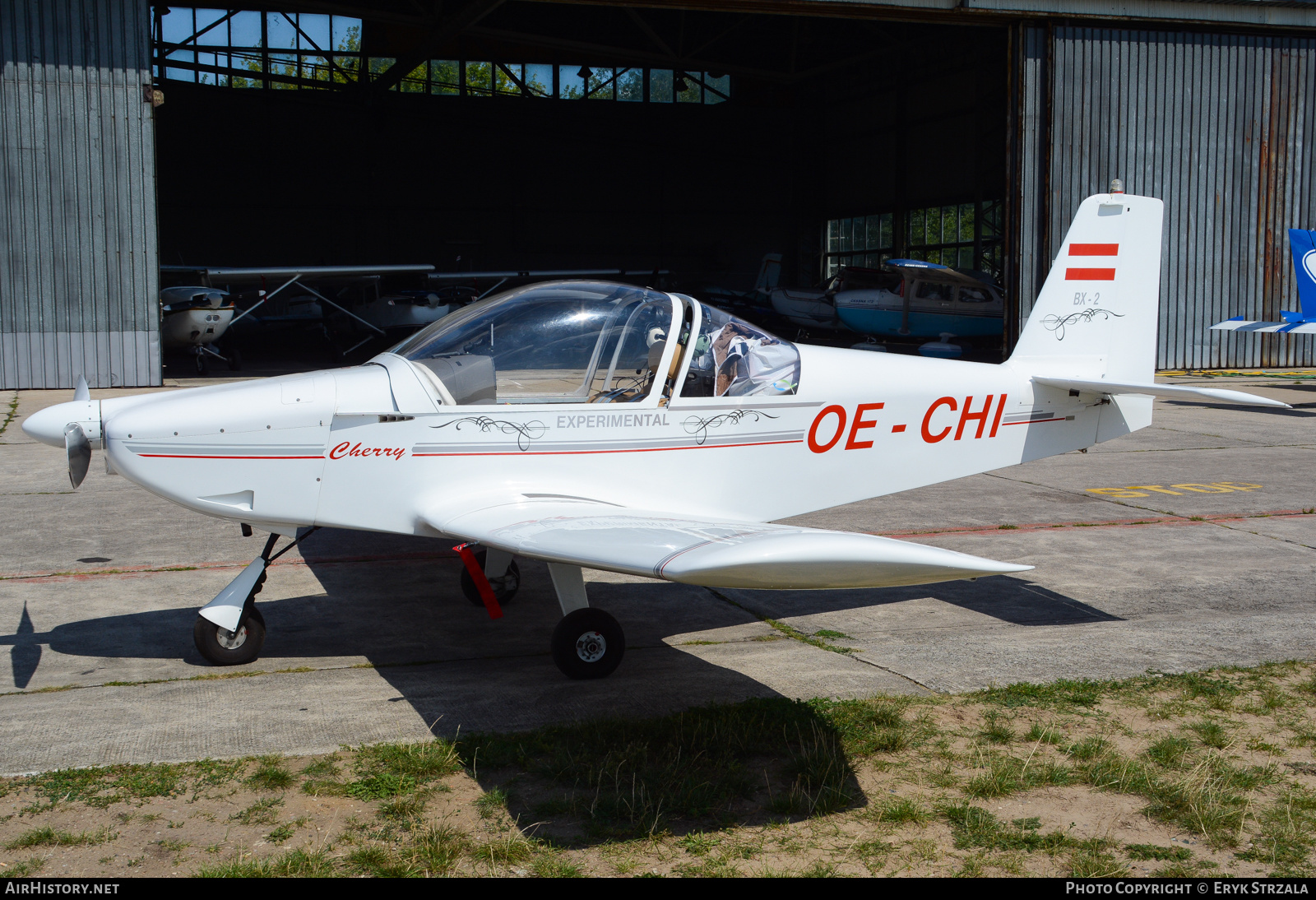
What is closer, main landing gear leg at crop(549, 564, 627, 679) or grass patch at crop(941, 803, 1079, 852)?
grass patch at crop(941, 803, 1079, 852)

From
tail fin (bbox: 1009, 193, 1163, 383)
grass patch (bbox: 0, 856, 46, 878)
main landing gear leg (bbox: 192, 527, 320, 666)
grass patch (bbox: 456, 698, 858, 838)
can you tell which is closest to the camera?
grass patch (bbox: 0, 856, 46, 878)

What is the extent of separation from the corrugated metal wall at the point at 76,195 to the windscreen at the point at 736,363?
15469 millimetres

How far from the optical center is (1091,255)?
661 centimetres

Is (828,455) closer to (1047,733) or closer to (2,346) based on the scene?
(1047,733)

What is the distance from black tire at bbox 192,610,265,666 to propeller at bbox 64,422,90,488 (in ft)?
2.83

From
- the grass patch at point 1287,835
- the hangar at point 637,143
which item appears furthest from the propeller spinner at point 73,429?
the hangar at point 637,143

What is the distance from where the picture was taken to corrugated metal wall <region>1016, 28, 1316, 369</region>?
20.1 m

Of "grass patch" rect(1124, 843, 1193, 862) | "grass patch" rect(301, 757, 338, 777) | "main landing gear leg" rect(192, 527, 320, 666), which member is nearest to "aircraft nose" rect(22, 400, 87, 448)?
"main landing gear leg" rect(192, 527, 320, 666)

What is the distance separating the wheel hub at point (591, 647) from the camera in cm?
492

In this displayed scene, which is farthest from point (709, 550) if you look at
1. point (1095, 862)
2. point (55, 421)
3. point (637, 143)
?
point (637, 143)

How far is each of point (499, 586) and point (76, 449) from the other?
7.84 ft

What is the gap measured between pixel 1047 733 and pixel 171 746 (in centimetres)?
345

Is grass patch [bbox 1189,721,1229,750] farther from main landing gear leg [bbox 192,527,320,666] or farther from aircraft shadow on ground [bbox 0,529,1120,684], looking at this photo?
main landing gear leg [bbox 192,527,320,666]

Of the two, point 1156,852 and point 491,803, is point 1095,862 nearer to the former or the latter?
point 1156,852
